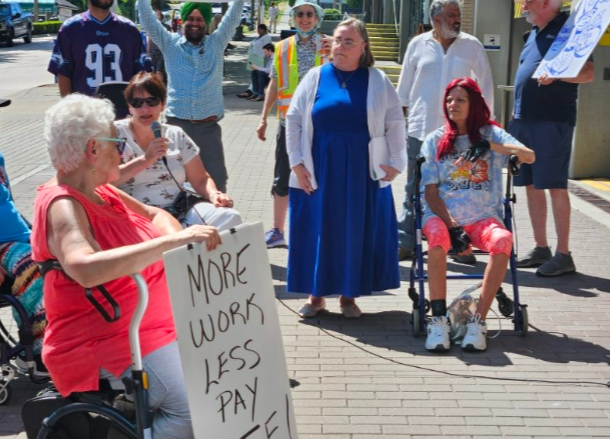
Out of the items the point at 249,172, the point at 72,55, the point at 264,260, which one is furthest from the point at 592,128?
the point at 264,260

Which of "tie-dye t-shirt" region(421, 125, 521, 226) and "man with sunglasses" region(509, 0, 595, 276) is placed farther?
"man with sunglasses" region(509, 0, 595, 276)

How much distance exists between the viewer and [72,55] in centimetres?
690

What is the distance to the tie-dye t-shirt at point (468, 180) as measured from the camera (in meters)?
5.95

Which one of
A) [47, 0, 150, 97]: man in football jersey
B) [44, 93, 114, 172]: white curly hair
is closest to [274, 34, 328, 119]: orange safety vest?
[47, 0, 150, 97]: man in football jersey

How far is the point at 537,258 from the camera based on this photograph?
750cm

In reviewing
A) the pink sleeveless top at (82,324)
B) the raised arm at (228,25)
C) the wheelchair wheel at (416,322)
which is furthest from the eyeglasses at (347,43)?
the pink sleeveless top at (82,324)

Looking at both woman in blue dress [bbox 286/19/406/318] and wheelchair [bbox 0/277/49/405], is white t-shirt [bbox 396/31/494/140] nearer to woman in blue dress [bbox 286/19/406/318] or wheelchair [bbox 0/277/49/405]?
woman in blue dress [bbox 286/19/406/318]

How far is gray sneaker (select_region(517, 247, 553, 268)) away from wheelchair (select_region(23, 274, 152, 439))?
4602 mm

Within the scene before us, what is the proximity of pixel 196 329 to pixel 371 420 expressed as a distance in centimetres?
157

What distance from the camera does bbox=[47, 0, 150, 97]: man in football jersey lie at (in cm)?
686

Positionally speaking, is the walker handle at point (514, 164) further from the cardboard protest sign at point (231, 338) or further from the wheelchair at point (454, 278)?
the cardboard protest sign at point (231, 338)

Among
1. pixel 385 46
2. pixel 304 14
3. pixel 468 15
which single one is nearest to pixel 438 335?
pixel 304 14

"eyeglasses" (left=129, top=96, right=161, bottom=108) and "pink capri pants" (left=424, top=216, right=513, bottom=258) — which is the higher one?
"eyeglasses" (left=129, top=96, right=161, bottom=108)

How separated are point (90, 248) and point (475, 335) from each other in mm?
2931
